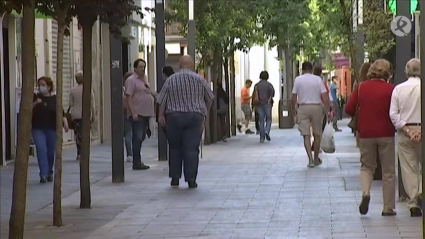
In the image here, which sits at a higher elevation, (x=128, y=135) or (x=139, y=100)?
(x=139, y=100)

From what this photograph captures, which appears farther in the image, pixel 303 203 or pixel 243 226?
pixel 303 203

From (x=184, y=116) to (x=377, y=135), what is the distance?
4.29 m

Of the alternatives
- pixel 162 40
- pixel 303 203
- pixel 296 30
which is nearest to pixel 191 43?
pixel 162 40

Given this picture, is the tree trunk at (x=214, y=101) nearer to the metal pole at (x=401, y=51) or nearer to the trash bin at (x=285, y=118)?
the trash bin at (x=285, y=118)

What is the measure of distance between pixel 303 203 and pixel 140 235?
2.94 metres

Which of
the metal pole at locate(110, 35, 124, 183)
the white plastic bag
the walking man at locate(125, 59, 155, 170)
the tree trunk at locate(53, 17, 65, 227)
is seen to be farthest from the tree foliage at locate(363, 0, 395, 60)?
the tree trunk at locate(53, 17, 65, 227)

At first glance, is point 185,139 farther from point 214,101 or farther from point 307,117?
point 214,101

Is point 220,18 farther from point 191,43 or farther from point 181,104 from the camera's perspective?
point 181,104

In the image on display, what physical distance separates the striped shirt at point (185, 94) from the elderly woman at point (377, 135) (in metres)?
4.01

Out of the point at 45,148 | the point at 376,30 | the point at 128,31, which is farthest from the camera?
the point at 128,31

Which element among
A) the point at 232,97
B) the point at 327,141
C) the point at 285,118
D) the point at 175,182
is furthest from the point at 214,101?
the point at 175,182

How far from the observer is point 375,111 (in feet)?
37.5

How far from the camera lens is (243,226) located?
428 inches

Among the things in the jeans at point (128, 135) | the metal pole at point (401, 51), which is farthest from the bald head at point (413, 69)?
the jeans at point (128, 135)
